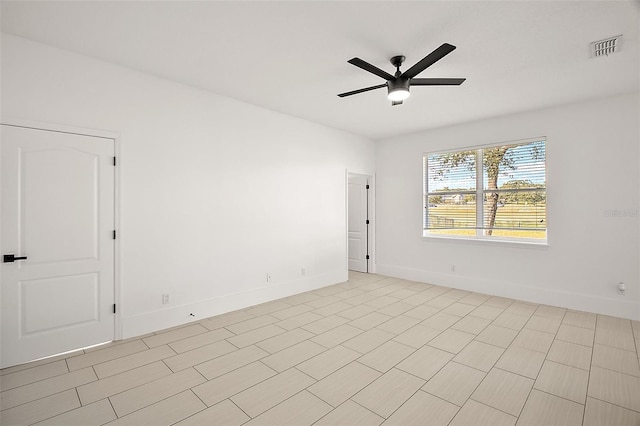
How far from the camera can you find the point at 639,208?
3.99m

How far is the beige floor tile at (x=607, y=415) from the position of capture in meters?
2.06

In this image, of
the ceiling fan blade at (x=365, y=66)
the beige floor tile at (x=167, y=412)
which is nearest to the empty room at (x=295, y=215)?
the beige floor tile at (x=167, y=412)

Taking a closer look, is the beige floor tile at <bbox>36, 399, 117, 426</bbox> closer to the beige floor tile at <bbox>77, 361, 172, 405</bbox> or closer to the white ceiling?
the beige floor tile at <bbox>77, 361, 172, 405</bbox>

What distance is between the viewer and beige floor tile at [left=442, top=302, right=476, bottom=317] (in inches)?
165

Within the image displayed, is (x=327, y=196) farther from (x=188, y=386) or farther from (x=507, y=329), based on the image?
(x=188, y=386)

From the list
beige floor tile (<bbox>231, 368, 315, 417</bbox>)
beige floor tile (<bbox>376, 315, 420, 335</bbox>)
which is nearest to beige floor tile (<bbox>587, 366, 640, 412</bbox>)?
beige floor tile (<bbox>376, 315, 420, 335</bbox>)

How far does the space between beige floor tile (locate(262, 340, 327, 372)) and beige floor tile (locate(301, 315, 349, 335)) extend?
331 mm

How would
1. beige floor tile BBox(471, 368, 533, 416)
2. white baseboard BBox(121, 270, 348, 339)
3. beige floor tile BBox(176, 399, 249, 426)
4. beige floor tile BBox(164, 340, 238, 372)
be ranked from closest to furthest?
beige floor tile BBox(176, 399, 249, 426)
beige floor tile BBox(471, 368, 533, 416)
beige floor tile BBox(164, 340, 238, 372)
white baseboard BBox(121, 270, 348, 339)

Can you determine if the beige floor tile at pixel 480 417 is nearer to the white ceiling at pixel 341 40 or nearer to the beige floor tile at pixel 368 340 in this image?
the beige floor tile at pixel 368 340

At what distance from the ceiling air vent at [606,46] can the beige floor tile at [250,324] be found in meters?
4.41

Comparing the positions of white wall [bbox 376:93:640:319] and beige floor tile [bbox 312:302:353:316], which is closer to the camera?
white wall [bbox 376:93:640:319]

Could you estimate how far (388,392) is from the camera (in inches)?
93.7

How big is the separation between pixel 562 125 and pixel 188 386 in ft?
18.8

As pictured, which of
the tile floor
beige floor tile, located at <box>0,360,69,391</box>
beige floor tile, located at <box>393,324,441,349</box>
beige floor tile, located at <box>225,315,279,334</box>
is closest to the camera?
the tile floor
